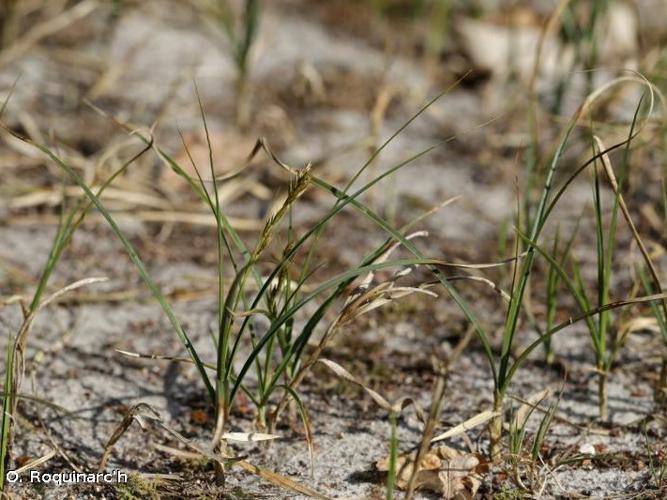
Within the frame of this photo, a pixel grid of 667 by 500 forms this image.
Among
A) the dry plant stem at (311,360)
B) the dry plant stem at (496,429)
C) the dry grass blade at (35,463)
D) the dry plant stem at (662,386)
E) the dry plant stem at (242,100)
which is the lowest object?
the dry grass blade at (35,463)

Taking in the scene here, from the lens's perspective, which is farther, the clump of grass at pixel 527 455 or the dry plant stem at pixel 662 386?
the dry plant stem at pixel 662 386

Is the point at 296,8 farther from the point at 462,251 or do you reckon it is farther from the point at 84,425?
the point at 84,425

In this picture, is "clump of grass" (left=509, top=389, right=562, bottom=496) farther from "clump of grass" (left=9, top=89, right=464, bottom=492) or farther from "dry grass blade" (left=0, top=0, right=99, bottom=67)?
"dry grass blade" (left=0, top=0, right=99, bottom=67)

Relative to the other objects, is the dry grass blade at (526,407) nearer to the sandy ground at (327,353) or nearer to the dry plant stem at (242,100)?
the sandy ground at (327,353)

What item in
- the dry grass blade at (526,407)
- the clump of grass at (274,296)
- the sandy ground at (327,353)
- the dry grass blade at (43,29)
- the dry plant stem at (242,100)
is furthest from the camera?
the dry grass blade at (43,29)

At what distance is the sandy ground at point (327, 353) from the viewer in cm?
152

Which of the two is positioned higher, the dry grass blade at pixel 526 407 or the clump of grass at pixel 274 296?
the clump of grass at pixel 274 296

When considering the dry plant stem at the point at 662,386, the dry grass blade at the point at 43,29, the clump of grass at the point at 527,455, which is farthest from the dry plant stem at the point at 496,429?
the dry grass blade at the point at 43,29

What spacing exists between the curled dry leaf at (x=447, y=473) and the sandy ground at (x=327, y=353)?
1.4 inches

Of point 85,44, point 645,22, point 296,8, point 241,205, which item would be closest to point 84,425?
point 241,205

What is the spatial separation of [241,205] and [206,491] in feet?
3.60

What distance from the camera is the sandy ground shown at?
152cm

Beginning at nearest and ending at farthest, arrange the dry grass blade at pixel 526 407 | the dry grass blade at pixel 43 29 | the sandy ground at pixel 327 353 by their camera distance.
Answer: the dry grass blade at pixel 526 407
the sandy ground at pixel 327 353
the dry grass blade at pixel 43 29

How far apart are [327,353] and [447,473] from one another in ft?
1.50
